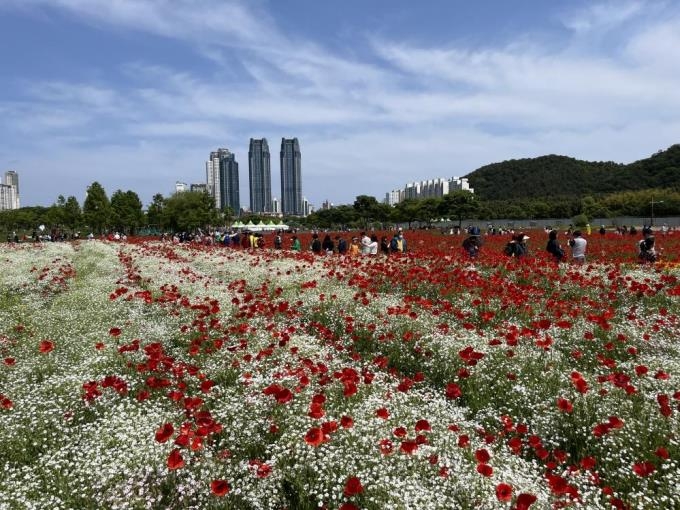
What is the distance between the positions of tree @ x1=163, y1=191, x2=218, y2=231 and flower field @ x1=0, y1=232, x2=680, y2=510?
65443 mm

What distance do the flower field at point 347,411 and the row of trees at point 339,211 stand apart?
Result: 67.6m

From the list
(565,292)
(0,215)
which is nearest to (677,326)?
(565,292)

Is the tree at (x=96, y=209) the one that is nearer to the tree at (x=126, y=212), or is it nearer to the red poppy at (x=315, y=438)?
the tree at (x=126, y=212)

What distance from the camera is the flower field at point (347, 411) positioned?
141 inches

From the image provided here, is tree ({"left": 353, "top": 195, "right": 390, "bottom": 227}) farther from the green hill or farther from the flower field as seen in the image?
the flower field

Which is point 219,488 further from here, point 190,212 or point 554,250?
point 190,212

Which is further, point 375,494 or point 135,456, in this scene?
point 135,456

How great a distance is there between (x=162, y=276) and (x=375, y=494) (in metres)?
12.7

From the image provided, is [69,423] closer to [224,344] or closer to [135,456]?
[135,456]

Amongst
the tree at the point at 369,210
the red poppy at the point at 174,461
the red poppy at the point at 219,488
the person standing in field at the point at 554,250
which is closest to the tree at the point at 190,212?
the tree at the point at 369,210

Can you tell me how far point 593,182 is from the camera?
433ft

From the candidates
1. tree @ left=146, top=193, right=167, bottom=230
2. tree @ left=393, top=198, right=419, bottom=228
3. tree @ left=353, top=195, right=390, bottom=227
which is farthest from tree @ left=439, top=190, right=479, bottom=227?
tree @ left=146, top=193, right=167, bottom=230

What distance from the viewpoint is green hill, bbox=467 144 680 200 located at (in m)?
118

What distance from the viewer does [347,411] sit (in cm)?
463
